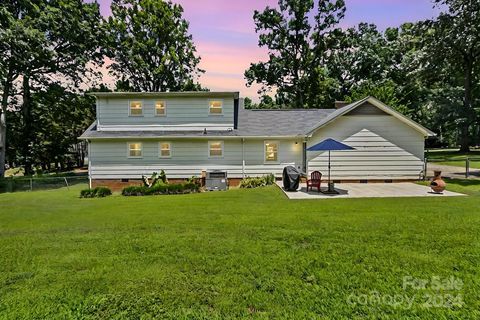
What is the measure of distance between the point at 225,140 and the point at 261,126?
2695 mm

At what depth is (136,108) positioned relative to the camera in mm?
17250

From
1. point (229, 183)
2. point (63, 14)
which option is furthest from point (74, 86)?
point (229, 183)

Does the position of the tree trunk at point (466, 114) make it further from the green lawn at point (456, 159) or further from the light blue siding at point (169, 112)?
the light blue siding at point (169, 112)

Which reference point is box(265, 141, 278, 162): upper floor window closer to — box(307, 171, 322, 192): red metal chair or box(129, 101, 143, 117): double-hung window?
box(307, 171, 322, 192): red metal chair

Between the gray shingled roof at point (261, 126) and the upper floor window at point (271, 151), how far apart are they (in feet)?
2.04

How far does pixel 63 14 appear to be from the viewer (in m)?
21.0

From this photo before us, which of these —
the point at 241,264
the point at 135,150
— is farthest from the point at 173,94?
the point at 241,264

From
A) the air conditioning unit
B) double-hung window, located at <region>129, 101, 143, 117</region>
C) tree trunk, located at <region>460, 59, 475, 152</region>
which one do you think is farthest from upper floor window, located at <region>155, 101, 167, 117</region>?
tree trunk, located at <region>460, 59, 475, 152</region>

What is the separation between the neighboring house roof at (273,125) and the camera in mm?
15203

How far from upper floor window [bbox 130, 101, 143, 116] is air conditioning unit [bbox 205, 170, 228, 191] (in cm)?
615

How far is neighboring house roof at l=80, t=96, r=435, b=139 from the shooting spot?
15.2 metres

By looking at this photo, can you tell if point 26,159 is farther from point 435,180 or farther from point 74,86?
point 435,180

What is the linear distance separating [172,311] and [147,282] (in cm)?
87

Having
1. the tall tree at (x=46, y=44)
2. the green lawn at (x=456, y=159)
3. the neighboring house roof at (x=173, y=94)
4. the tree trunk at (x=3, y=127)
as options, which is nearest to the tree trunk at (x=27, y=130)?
the tall tree at (x=46, y=44)
